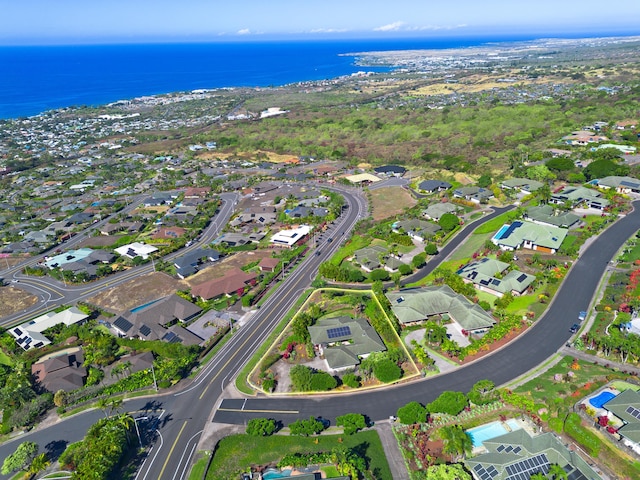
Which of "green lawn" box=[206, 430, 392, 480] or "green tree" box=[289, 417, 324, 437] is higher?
"green tree" box=[289, 417, 324, 437]

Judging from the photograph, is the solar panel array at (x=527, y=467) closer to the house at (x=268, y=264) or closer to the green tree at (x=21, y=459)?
the green tree at (x=21, y=459)

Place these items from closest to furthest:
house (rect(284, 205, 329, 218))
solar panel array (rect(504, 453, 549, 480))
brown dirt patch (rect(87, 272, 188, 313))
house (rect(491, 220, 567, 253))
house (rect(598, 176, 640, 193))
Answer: solar panel array (rect(504, 453, 549, 480))
brown dirt patch (rect(87, 272, 188, 313))
house (rect(491, 220, 567, 253))
house (rect(598, 176, 640, 193))
house (rect(284, 205, 329, 218))

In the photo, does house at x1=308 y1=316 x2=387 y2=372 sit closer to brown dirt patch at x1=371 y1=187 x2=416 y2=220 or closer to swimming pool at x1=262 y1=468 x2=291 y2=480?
swimming pool at x1=262 y1=468 x2=291 y2=480

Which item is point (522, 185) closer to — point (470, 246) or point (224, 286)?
point (470, 246)

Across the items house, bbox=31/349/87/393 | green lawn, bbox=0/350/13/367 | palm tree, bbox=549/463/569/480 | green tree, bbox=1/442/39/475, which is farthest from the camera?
green lawn, bbox=0/350/13/367

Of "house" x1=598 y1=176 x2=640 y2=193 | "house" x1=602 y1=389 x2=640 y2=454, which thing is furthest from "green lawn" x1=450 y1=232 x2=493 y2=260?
"house" x1=602 y1=389 x2=640 y2=454

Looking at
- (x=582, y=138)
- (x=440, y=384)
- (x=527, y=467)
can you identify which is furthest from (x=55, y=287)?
(x=582, y=138)
